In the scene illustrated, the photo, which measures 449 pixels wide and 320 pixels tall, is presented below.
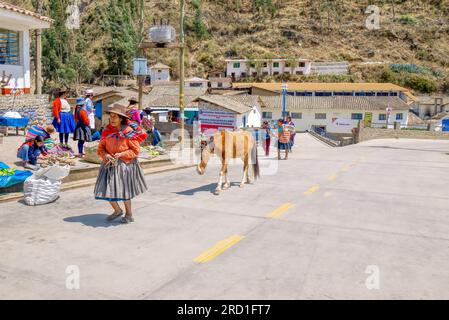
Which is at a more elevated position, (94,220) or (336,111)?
(336,111)

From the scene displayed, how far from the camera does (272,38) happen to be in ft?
393

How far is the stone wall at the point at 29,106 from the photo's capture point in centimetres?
1898

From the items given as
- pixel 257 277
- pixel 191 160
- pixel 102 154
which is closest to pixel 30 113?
pixel 191 160

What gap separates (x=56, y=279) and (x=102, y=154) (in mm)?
2686

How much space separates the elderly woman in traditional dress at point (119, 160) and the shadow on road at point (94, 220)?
Result: 1.82 ft

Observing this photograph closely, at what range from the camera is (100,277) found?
5590 mm

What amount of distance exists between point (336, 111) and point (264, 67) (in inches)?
1417

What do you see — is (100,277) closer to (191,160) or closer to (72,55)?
(191,160)

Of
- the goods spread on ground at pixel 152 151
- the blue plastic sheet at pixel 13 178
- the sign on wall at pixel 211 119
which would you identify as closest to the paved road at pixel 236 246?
the blue plastic sheet at pixel 13 178

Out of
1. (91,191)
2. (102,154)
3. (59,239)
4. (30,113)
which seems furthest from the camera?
(30,113)

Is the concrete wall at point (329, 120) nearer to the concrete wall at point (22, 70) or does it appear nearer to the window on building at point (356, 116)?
the window on building at point (356, 116)

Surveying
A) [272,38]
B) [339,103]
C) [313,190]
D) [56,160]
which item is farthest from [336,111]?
[56,160]

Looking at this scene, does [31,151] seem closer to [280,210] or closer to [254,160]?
[254,160]
